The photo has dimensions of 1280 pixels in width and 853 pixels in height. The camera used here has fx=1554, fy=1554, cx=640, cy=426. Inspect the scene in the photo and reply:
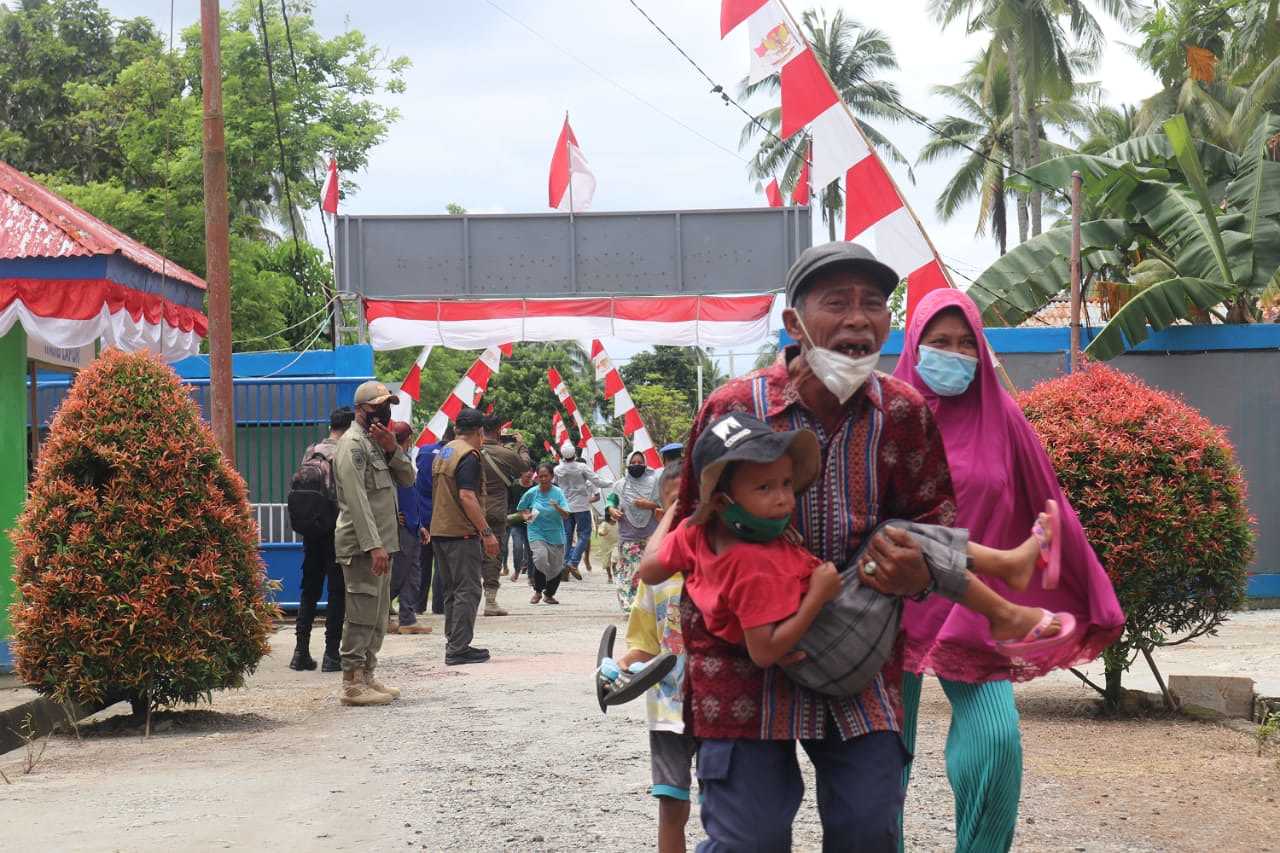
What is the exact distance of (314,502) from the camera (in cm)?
1215

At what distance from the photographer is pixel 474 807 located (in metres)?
6.40

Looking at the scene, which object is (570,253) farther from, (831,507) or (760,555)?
(760,555)

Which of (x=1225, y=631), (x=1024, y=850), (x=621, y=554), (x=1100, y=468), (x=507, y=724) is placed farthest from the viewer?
(x=621, y=554)

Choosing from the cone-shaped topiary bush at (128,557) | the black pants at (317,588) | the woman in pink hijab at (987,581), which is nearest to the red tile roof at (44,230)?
the cone-shaped topiary bush at (128,557)

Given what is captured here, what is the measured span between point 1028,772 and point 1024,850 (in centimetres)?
161

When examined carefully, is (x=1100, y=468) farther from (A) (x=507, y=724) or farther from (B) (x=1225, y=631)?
(B) (x=1225, y=631)

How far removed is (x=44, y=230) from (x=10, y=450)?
1.61 m

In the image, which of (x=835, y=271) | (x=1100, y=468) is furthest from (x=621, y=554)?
(x=835, y=271)

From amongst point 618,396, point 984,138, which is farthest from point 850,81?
point 618,396

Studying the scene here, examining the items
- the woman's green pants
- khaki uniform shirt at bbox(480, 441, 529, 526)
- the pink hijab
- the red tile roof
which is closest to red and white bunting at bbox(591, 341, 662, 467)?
khaki uniform shirt at bbox(480, 441, 529, 526)

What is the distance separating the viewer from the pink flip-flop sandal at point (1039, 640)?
3.54 meters

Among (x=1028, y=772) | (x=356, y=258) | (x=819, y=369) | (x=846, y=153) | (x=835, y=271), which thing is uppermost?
(x=356, y=258)

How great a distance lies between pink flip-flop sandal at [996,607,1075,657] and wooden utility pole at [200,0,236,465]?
34.6 ft

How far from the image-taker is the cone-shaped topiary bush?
28.3 ft
